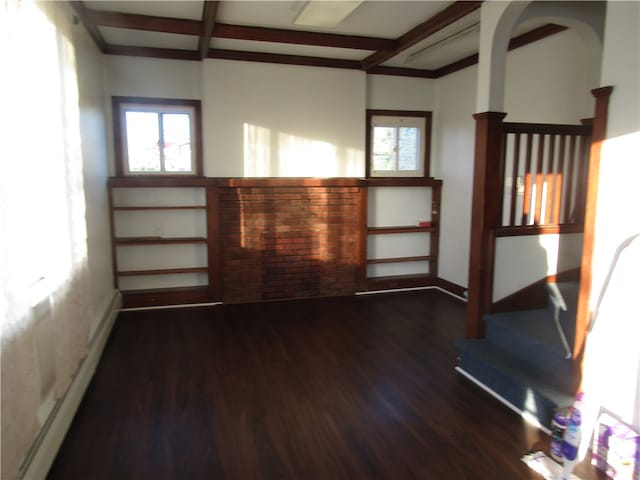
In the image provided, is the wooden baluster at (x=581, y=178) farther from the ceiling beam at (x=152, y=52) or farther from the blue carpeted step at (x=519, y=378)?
the ceiling beam at (x=152, y=52)

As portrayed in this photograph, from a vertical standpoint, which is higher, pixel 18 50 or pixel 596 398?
pixel 18 50

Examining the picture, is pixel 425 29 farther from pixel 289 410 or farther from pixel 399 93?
pixel 289 410

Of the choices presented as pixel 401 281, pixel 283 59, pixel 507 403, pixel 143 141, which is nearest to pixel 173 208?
pixel 143 141

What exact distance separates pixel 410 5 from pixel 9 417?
12.8 feet

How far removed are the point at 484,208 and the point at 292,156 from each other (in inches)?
103

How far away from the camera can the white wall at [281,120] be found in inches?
201


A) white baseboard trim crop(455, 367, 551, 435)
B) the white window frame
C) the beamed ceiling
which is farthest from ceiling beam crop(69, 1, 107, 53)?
white baseboard trim crop(455, 367, 551, 435)

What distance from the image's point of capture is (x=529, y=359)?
3.16 m

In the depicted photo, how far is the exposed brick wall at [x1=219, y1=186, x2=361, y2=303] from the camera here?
529 centimetres

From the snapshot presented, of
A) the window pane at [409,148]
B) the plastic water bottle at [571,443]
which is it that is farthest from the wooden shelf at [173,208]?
the plastic water bottle at [571,443]

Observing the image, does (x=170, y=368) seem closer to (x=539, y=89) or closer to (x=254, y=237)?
(x=254, y=237)

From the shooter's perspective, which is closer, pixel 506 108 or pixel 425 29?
pixel 425 29

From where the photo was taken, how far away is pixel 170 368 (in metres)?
3.54

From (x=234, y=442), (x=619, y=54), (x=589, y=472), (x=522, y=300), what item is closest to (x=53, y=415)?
(x=234, y=442)
